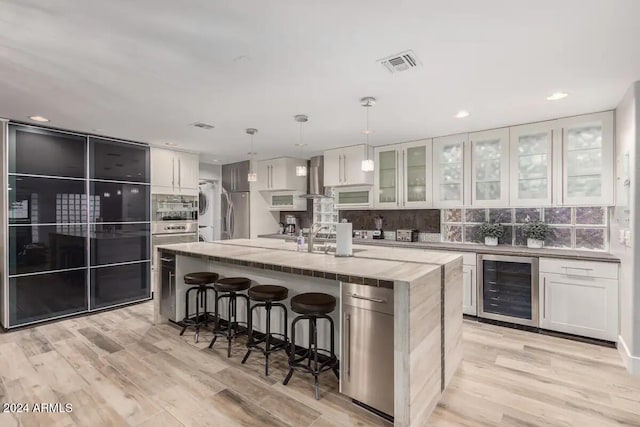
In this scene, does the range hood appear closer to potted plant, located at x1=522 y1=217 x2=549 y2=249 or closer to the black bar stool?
the black bar stool

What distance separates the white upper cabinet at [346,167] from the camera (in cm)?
492

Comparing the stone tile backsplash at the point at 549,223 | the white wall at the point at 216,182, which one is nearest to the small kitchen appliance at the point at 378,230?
the stone tile backsplash at the point at 549,223

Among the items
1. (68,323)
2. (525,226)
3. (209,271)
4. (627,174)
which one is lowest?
(68,323)

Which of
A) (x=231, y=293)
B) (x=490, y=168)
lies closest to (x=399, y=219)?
(x=490, y=168)

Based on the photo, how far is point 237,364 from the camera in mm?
2715

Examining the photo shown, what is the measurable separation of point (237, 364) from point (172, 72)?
2.50 m

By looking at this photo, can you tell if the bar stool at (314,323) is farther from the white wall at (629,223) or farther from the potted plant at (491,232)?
the potted plant at (491,232)

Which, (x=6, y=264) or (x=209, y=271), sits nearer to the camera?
(x=6, y=264)

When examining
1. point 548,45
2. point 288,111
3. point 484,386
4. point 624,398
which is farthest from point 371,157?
point 624,398

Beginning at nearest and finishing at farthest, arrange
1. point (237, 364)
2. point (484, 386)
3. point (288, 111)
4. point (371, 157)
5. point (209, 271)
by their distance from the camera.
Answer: point (484, 386) < point (237, 364) < point (288, 111) < point (209, 271) < point (371, 157)

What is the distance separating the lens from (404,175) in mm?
4762

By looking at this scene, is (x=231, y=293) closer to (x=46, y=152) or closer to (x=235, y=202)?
(x=46, y=152)

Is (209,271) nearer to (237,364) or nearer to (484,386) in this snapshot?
(237,364)

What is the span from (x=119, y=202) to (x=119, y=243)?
0.60 m
